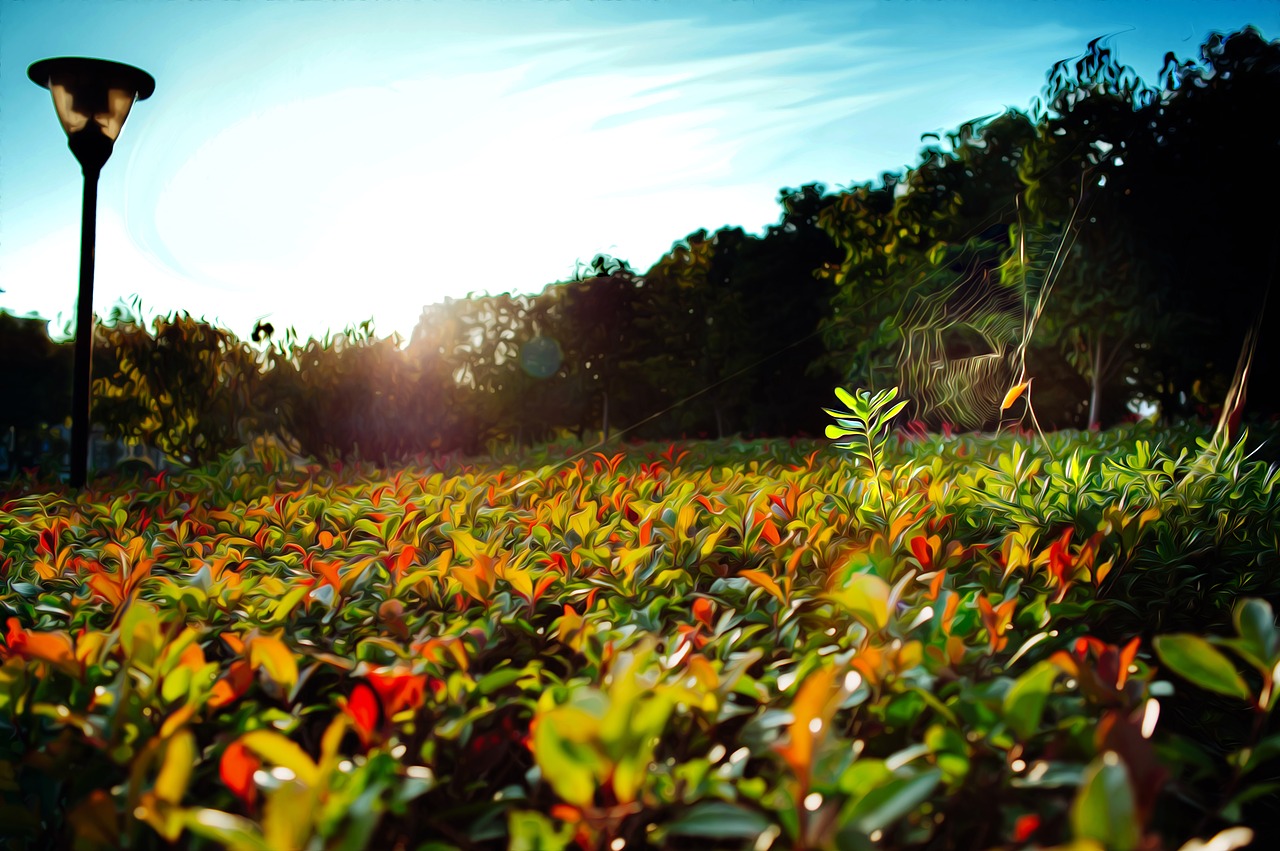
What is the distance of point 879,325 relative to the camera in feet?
40.2

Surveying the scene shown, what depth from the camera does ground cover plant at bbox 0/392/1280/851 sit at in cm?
85

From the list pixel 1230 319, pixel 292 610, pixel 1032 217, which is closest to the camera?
pixel 292 610

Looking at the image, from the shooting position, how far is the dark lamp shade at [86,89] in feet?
18.5

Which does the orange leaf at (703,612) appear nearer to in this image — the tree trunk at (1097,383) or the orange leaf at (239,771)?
the orange leaf at (239,771)

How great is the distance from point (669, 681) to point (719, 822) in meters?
0.34

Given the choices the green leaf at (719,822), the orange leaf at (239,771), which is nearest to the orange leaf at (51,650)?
the orange leaf at (239,771)

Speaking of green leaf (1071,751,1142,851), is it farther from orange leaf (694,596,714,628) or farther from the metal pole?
the metal pole

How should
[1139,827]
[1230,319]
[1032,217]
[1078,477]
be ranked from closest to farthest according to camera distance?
[1139,827] < [1078,477] < [1032,217] < [1230,319]

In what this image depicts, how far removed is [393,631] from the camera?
1530 mm

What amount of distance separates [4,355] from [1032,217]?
3028 cm

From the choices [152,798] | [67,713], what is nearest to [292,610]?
[67,713]

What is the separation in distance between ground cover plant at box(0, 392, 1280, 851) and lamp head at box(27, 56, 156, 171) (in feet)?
15.0

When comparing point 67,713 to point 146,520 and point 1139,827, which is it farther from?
point 146,520

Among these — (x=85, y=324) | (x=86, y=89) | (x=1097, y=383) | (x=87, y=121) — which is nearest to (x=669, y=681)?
(x=85, y=324)
